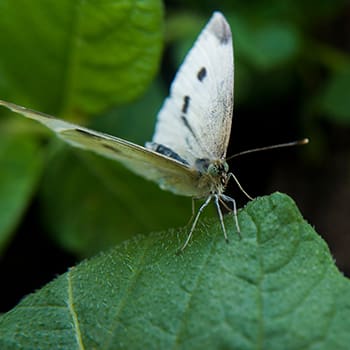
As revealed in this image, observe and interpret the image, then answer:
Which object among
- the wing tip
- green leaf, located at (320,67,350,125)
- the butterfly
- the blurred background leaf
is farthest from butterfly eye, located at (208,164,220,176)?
green leaf, located at (320,67,350,125)

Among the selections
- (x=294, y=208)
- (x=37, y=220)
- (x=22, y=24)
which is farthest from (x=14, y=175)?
(x=294, y=208)

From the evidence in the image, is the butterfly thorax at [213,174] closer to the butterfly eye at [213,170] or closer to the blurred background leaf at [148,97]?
the butterfly eye at [213,170]

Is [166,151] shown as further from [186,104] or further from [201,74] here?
[201,74]

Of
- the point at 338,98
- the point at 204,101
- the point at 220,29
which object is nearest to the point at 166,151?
the point at 204,101

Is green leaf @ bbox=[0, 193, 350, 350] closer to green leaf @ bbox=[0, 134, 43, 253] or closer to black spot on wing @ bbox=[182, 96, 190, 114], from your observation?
black spot on wing @ bbox=[182, 96, 190, 114]

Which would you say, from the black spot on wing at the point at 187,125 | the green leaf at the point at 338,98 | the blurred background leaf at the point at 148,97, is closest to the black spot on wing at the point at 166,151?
the black spot on wing at the point at 187,125

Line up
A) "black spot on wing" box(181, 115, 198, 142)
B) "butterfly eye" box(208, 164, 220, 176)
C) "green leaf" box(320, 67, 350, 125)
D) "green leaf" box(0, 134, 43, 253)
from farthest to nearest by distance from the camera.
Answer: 1. "green leaf" box(320, 67, 350, 125)
2. "green leaf" box(0, 134, 43, 253)
3. "black spot on wing" box(181, 115, 198, 142)
4. "butterfly eye" box(208, 164, 220, 176)
